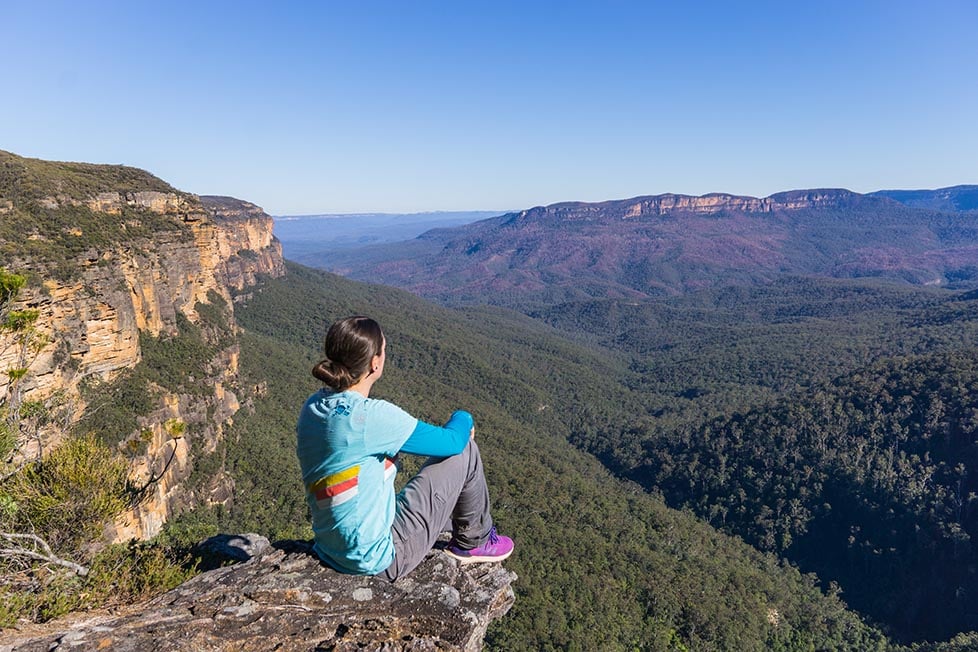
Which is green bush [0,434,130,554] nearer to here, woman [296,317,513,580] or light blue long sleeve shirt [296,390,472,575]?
woman [296,317,513,580]

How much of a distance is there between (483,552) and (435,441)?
1886 mm

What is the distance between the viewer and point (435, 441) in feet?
14.3

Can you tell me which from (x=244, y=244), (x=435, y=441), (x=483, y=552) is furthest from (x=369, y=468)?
(x=244, y=244)

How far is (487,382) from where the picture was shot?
71250mm

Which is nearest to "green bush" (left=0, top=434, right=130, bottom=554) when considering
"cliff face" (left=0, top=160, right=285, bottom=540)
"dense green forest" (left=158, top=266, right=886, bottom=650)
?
"cliff face" (left=0, top=160, right=285, bottom=540)

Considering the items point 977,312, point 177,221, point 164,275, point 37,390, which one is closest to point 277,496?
point 37,390

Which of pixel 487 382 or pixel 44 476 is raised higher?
pixel 44 476

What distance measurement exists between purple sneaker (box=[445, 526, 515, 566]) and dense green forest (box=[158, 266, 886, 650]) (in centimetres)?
877

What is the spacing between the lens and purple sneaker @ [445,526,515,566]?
5.42 meters

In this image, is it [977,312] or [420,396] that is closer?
[420,396]

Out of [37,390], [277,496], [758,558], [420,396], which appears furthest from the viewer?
[420,396]

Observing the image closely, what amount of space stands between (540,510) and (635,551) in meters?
6.44

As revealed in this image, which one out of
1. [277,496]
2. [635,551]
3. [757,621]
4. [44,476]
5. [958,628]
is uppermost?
[44,476]

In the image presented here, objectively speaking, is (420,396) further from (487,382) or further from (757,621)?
(757,621)
